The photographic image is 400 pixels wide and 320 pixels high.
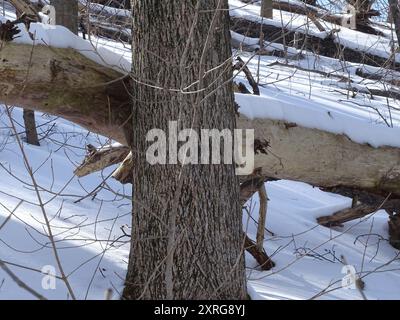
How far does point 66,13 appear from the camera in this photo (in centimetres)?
623

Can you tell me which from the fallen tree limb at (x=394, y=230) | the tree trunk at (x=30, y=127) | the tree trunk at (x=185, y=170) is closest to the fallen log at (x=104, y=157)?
the tree trunk at (x=185, y=170)

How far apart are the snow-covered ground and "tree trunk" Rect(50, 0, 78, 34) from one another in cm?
120

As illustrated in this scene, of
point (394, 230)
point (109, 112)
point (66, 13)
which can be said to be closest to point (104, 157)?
point (109, 112)

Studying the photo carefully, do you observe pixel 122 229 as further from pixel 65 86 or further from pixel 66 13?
pixel 66 13

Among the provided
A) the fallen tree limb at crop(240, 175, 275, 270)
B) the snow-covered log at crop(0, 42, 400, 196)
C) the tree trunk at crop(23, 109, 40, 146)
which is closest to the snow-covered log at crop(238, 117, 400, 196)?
the snow-covered log at crop(0, 42, 400, 196)

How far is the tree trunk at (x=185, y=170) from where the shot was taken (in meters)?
3.04

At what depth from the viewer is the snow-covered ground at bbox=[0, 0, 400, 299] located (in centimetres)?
360

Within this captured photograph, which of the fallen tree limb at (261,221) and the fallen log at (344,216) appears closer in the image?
the fallen tree limb at (261,221)

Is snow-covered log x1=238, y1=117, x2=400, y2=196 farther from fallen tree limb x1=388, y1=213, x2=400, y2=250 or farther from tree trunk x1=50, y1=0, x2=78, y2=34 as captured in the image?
tree trunk x1=50, y1=0, x2=78, y2=34

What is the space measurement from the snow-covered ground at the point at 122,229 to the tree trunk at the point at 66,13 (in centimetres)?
120

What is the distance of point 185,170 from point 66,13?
3694mm

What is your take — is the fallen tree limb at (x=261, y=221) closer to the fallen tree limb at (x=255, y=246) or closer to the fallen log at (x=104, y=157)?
the fallen tree limb at (x=255, y=246)

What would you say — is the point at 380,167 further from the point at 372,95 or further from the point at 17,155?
the point at 372,95
